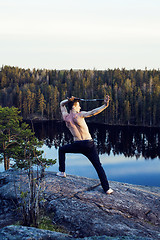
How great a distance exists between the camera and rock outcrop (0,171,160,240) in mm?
5930

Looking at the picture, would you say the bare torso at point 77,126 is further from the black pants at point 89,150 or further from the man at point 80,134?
the black pants at point 89,150

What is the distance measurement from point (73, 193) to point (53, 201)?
0.76 meters

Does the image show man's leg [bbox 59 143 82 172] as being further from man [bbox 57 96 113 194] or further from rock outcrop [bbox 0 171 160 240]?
rock outcrop [bbox 0 171 160 240]

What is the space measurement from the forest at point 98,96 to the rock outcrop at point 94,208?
90.7m

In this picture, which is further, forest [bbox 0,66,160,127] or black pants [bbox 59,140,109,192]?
forest [bbox 0,66,160,127]

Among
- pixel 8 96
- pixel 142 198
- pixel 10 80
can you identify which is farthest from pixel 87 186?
pixel 10 80

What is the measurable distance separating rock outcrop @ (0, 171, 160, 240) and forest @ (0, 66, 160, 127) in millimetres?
90656

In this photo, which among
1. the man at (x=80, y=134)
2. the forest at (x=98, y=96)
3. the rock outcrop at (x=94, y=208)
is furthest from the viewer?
the forest at (x=98, y=96)

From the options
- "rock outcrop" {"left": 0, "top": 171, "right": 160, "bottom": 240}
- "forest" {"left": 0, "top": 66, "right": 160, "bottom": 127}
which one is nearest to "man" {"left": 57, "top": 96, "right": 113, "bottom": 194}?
"rock outcrop" {"left": 0, "top": 171, "right": 160, "bottom": 240}

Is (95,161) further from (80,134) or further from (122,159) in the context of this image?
(122,159)

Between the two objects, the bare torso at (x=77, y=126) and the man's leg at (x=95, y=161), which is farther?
the man's leg at (x=95, y=161)

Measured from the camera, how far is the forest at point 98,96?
327 ft

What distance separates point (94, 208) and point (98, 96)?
384 ft

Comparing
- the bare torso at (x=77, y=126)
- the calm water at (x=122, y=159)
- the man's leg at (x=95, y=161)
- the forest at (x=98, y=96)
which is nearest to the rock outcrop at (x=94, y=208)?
the man's leg at (x=95, y=161)
